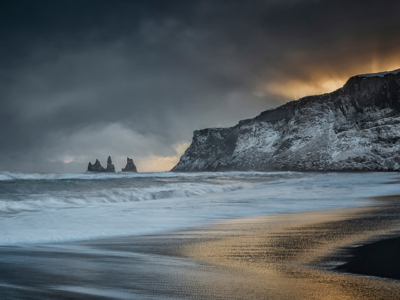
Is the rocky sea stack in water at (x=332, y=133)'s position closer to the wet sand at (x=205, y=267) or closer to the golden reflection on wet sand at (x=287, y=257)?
the golden reflection on wet sand at (x=287, y=257)

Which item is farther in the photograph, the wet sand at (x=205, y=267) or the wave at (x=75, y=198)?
the wave at (x=75, y=198)

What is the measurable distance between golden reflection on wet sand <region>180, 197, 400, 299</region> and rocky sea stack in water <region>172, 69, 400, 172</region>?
5266 centimetres

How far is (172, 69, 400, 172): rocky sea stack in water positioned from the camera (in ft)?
177

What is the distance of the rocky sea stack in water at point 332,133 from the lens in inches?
2121

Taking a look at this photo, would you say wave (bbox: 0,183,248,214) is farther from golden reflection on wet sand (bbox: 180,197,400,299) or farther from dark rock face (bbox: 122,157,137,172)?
dark rock face (bbox: 122,157,137,172)

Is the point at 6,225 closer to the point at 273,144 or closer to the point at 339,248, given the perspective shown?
the point at 339,248

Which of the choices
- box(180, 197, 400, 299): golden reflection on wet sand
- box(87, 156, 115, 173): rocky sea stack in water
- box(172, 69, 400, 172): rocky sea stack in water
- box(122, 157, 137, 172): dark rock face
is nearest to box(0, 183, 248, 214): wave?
box(180, 197, 400, 299): golden reflection on wet sand

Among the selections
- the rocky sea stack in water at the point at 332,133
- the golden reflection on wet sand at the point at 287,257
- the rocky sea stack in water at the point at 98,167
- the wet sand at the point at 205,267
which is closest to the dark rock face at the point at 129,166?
the rocky sea stack in water at the point at 98,167

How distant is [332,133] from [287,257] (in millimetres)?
65929


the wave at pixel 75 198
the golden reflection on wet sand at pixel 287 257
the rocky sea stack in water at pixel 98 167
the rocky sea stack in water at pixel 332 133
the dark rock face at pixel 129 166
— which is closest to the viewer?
Result: the golden reflection on wet sand at pixel 287 257

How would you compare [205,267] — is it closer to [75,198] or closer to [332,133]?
[75,198]

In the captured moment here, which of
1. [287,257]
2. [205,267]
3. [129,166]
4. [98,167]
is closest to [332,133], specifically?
[287,257]

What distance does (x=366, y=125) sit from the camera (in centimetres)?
5775

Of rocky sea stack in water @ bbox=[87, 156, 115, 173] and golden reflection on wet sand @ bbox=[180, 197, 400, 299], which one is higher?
rocky sea stack in water @ bbox=[87, 156, 115, 173]
